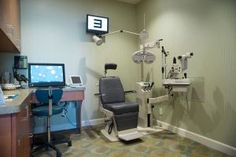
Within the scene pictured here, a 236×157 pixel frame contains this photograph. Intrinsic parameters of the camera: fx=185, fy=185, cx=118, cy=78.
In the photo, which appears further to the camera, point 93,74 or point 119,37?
point 119,37

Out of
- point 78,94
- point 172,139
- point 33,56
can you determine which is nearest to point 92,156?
point 78,94

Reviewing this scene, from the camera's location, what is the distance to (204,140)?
9.34 feet

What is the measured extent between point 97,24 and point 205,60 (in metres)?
2.21

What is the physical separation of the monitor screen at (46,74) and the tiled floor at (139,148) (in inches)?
42.0

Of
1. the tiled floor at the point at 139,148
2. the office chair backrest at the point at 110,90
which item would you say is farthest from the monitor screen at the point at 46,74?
the tiled floor at the point at 139,148

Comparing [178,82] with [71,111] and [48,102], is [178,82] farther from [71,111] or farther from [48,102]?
[71,111]

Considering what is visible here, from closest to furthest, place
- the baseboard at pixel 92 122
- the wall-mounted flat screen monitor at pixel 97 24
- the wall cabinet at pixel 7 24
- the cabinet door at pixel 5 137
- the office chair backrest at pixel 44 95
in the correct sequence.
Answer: the cabinet door at pixel 5 137, the wall cabinet at pixel 7 24, the office chair backrest at pixel 44 95, the wall-mounted flat screen monitor at pixel 97 24, the baseboard at pixel 92 122

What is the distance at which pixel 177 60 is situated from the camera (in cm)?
332

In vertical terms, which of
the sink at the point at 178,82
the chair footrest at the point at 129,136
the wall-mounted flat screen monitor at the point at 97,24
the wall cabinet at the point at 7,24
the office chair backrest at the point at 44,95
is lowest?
the chair footrest at the point at 129,136

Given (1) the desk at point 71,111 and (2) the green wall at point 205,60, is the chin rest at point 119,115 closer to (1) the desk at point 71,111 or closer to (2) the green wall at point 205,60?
(1) the desk at point 71,111

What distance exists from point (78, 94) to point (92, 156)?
113 centimetres

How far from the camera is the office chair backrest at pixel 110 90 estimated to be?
134 inches

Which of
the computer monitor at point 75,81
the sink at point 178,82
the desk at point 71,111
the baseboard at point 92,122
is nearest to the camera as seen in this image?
the sink at point 178,82

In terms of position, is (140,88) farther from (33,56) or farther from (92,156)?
(33,56)
